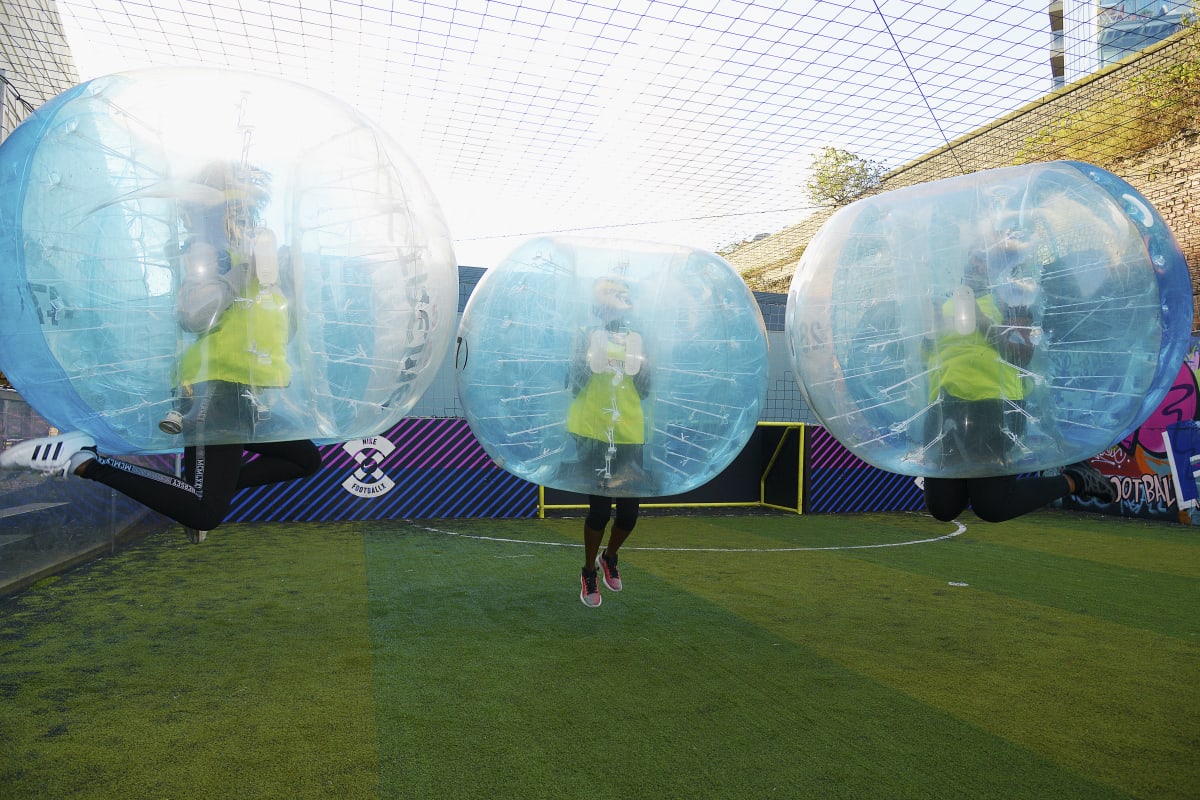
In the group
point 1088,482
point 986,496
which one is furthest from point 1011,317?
point 1088,482

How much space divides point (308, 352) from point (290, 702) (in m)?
1.22

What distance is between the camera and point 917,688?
116 inches

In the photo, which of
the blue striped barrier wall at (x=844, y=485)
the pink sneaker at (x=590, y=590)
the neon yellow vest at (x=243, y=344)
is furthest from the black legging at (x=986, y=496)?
the blue striped barrier wall at (x=844, y=485)

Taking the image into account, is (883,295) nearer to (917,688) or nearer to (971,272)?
(971,272)

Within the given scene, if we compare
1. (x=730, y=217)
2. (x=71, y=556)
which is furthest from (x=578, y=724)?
(x=730, y=217)

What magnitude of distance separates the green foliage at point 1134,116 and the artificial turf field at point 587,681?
580 cm

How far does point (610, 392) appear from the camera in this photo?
295cm

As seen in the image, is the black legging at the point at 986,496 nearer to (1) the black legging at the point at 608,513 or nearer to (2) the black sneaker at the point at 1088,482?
(2) the black sneaker at the point at 1088,482

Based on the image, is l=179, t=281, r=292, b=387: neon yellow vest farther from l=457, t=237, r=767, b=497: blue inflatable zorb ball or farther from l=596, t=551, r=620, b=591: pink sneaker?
l=596, t=551, r=620, b=591: pink sneaker

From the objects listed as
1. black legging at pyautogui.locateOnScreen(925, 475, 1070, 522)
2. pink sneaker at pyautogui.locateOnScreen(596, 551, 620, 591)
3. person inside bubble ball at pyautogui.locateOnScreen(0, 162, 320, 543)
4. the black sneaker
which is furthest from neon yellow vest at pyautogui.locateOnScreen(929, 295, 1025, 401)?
pink sneaker at pyautogui.locateOnScreen(596, 551, 620, 591)

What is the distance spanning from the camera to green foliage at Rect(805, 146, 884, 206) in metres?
9.45

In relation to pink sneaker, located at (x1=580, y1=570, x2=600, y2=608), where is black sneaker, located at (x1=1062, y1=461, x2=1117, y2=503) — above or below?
above

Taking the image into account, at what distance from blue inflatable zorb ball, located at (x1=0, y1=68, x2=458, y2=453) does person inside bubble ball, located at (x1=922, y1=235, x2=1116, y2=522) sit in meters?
1.81

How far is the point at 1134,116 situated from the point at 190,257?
10335 millimetres
